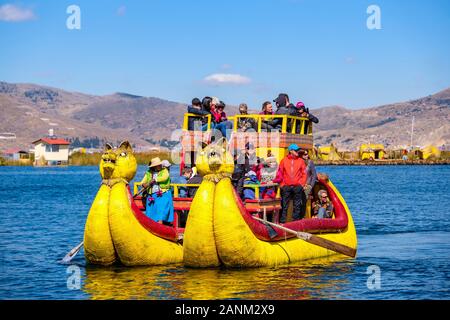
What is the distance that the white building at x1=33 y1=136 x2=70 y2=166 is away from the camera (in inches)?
5364

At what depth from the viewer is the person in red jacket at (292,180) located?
2148cm

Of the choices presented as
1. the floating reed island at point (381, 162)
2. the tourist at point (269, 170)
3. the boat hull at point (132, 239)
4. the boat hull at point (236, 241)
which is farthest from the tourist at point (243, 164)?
the floating reed island at point (381, 162)

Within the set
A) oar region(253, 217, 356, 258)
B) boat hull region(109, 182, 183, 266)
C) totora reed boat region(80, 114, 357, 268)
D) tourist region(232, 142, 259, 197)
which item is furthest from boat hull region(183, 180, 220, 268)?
tourist region(232, 142, 259, 197)

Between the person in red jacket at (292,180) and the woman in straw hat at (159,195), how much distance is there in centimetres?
267

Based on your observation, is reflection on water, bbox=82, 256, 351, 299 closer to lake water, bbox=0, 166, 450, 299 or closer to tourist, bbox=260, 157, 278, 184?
lake water, bbox=0, 166, 450, 299

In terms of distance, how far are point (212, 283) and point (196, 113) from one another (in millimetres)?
5481

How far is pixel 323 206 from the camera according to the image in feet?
77.1

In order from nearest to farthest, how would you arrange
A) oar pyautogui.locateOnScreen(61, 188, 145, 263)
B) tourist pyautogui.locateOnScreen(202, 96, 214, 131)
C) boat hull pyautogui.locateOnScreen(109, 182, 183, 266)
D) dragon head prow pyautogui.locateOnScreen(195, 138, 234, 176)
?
dragon head prow pyautogui.locateOnScreen(195, 138, 234, 176), boat hull pyautogui.locateOnScreen(109, 182, 183, 266), oar pyautogui.locateOnScreen(61, 188, 145, 263), tourist pyautogui.locateOnScreen(202, 96, 214, 131)

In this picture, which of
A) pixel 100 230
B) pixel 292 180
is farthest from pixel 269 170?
pixel 100 230

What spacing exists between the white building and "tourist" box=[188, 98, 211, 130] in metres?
114

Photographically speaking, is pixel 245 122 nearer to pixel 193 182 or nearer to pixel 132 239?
pixel 193 182
